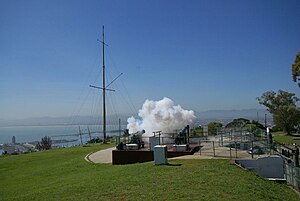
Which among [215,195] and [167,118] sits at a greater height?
[167,118]

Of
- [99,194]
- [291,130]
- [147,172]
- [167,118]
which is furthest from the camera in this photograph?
[291,130]

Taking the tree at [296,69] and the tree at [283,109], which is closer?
the tree at [296,69]

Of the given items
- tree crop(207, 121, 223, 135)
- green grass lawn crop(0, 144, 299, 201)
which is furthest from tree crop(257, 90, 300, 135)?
green grass lawn crop(0, 144, 299, 201)

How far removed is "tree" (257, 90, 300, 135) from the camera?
152ft

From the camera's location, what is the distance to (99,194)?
9.87 m

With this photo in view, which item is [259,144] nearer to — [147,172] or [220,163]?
[220,163]

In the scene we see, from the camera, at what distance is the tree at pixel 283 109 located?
152 ft

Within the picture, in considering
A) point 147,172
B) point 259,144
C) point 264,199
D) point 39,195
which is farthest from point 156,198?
point 259,144

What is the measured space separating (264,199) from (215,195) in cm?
140

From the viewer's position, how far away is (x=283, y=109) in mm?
46906

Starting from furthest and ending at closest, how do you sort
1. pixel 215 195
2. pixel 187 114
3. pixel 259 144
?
pixel 187 114, pixel 259 144, pixel 215 195

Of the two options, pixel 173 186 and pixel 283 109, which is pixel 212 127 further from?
pixel 173 186

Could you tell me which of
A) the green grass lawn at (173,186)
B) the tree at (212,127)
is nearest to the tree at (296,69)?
the tree at (212,127)

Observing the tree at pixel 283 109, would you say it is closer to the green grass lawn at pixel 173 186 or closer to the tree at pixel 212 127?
the tree at pixel 212 127
